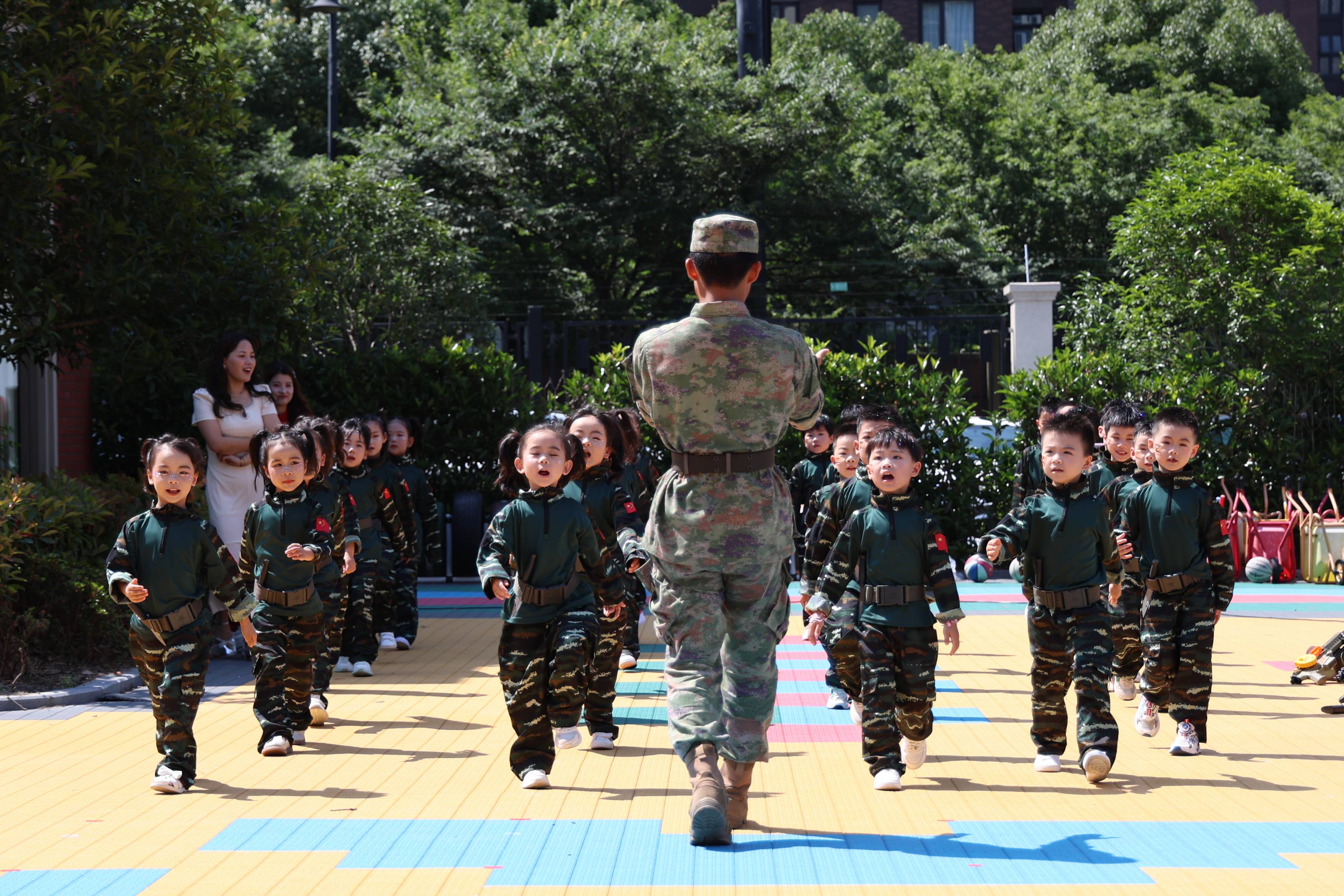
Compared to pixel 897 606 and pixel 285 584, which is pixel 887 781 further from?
pixel 285 584

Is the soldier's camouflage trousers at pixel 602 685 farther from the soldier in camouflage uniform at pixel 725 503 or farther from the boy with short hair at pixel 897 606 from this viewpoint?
the soldier in camouflage uniform at pixel 725 503

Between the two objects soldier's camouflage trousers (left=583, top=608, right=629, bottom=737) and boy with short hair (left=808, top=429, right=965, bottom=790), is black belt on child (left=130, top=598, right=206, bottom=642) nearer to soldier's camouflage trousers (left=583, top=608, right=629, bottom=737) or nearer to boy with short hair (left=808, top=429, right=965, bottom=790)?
soldier's camouflage trousers (left=583, top=608, right=629, bottom=737)

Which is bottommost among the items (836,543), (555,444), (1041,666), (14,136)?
(1041,666)

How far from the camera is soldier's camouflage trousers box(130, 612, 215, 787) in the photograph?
608 cm

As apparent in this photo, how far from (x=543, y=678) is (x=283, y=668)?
1604 mm

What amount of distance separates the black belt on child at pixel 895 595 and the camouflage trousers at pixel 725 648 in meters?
1.02

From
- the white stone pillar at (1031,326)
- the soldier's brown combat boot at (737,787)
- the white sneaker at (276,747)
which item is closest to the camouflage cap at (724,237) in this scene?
the soldier's brown combat boot at (737,787)

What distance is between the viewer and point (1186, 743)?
22.2ft

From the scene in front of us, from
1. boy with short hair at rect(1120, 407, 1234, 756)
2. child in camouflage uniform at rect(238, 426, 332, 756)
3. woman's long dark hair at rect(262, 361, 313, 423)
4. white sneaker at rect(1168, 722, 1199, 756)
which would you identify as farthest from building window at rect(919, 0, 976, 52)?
child in camouflage uniform at rect(238, 426, 332, 756)

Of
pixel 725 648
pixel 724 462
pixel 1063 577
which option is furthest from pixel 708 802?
pixel 1063 577

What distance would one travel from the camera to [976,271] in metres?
30.7

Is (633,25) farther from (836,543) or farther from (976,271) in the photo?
(836,543)

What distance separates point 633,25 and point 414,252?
282 inches

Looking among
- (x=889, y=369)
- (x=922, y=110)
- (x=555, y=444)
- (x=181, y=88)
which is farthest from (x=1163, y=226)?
(x=922, y=110)
